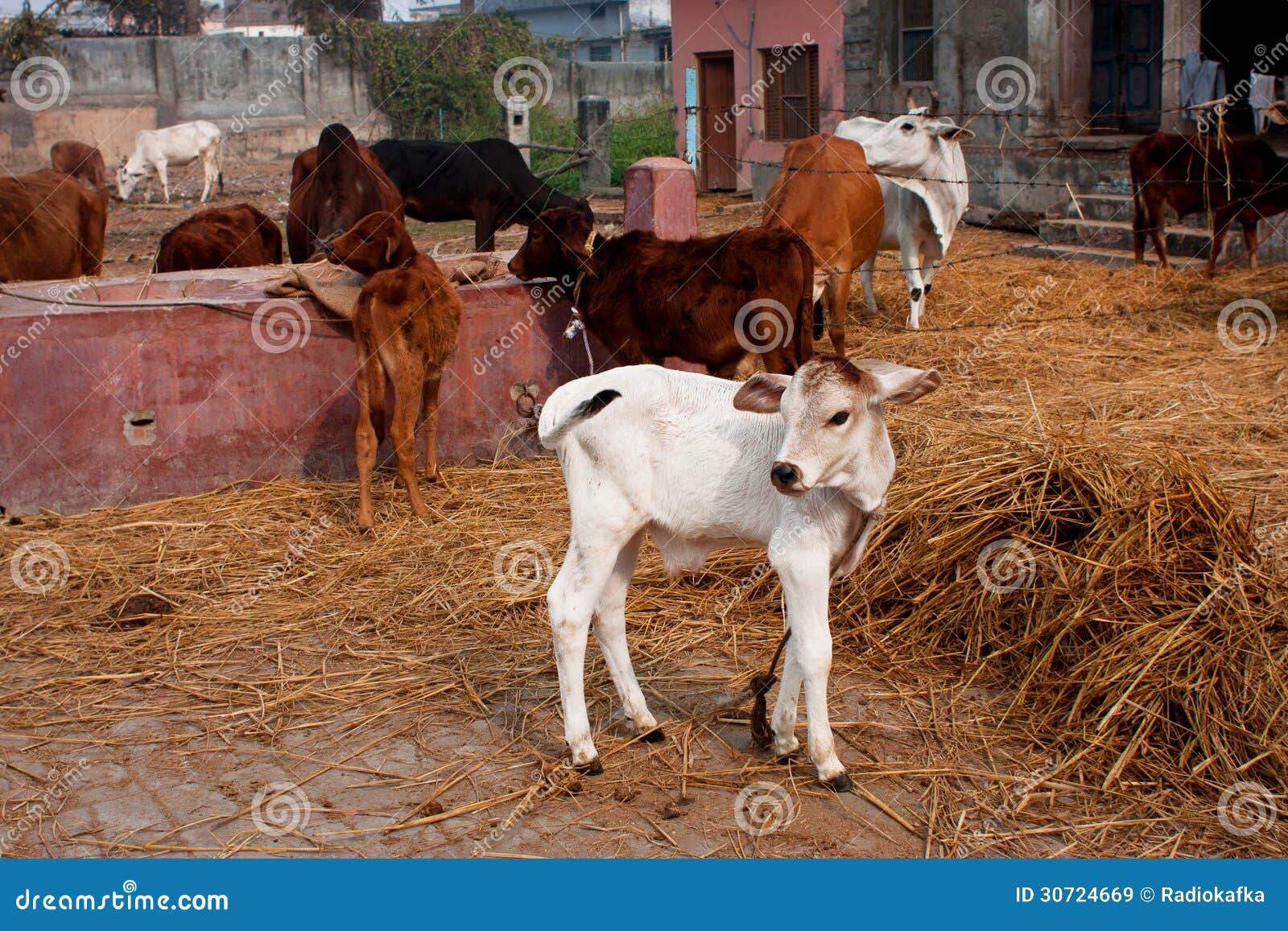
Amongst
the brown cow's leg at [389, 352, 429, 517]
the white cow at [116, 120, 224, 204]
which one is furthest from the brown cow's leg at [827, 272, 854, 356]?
the white cow at [116, 120, 224, 204]

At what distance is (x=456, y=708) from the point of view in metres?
4.75

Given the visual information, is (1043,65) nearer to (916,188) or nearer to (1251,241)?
(1251,241)

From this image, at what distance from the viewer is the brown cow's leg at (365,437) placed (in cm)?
663

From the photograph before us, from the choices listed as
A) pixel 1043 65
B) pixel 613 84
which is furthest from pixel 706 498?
pixel 613 84

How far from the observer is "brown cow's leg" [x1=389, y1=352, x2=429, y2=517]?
6711mm

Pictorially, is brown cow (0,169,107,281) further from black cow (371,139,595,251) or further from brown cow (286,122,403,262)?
black cow (371,139,595,251)

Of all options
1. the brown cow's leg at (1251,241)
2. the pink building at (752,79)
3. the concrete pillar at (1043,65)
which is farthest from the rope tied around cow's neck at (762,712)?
the pink building at (752,79)

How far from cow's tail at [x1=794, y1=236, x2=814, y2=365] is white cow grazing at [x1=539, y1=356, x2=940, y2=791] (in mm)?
3159

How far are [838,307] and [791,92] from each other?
12.4m

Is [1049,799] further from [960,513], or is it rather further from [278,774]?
[278,774]

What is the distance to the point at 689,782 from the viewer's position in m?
A: 4.11

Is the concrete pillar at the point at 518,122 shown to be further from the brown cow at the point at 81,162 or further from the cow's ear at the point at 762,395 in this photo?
the cow's ear at the point at 762,395

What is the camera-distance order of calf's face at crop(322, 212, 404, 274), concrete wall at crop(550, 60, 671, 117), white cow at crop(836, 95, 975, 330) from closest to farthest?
calf's face at crop(322, 212, 404, 274) < white cow at crop(836, 95, 975, 330) < concrete wall at crop(550, 60, 671, 117)

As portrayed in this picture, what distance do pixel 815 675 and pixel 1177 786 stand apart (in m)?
1.13
